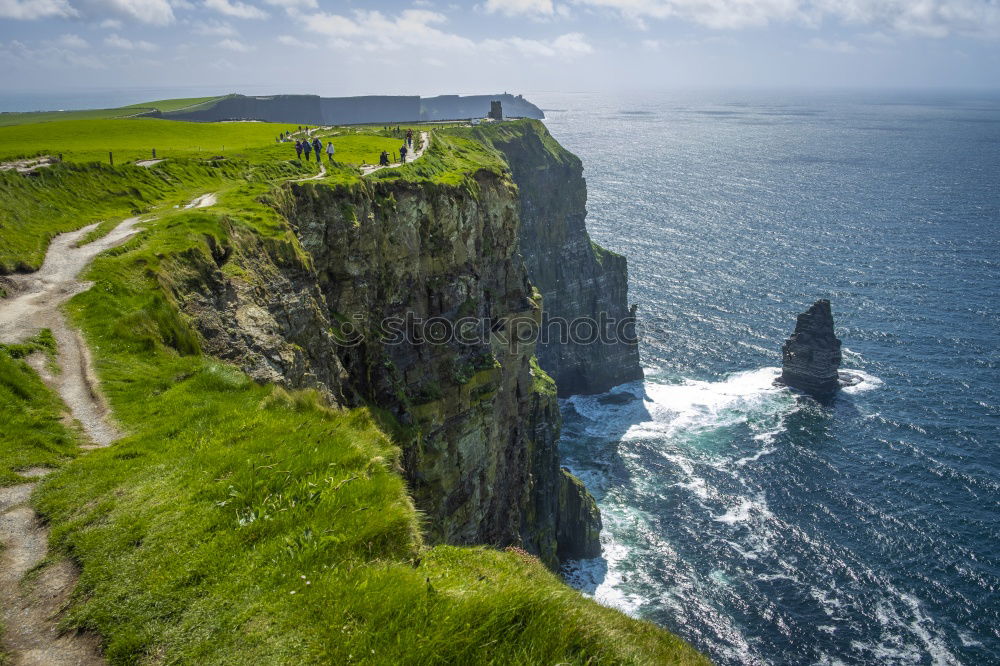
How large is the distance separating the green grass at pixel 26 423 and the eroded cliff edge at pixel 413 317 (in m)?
6.07

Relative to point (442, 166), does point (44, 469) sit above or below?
below

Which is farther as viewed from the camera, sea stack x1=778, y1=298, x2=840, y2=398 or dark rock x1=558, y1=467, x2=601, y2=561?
sea stack x1=778, y1=298, x2=840, y2=398

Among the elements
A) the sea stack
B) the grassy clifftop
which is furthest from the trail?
the sea stack

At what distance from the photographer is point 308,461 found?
14008 millimetres

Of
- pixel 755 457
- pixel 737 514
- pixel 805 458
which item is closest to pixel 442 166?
pixel 737 514

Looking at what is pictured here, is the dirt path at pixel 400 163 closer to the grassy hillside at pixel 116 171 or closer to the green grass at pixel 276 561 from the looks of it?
the grassy hillside at pixel 116 171

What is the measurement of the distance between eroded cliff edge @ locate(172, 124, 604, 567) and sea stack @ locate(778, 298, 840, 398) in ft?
182

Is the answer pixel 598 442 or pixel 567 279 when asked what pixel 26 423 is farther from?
pixel 567 279

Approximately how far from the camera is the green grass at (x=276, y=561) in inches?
374

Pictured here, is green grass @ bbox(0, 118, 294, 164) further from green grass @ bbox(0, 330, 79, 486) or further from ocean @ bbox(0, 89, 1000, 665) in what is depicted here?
ocean @ bbox(0, 89, 1000, 665)

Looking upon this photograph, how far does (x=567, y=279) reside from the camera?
10656 cm

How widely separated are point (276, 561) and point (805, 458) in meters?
78.4

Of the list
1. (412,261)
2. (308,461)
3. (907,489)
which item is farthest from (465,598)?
(907,489)

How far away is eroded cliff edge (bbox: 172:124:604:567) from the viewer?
25484 mm
